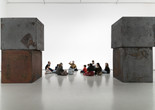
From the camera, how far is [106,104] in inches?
154

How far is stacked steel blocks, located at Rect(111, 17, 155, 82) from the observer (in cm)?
718

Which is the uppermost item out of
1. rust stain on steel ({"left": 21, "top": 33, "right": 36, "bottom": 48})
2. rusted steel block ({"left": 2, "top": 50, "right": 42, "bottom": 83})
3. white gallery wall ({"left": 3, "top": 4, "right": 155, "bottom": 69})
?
white gallery wall ({"left": 3, "top": 4, "right": 155, "bottom": 69})

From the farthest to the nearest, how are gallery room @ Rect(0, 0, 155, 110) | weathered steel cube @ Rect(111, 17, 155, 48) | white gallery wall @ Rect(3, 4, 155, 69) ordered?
white gallery wall @ Rect(3, 4, 155, 69)
weathered steel cube @ Rect(111, 17, 155, 48)
gallery room @ Rect(0, 0, 155, 110)

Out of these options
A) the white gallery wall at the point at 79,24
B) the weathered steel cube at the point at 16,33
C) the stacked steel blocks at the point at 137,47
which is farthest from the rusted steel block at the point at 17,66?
the white gallery wall at the point at 79,24

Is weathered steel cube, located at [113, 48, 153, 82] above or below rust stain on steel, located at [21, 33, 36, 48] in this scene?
below

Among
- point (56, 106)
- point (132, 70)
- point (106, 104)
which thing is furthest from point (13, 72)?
point (132, 70)

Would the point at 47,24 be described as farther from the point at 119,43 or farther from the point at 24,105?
the point at 24,105

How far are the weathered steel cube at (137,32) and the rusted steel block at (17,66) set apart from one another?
407 centimetres

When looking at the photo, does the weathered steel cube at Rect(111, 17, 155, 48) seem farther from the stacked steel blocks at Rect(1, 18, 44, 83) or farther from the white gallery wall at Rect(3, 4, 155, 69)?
the white gallery wall at Rect(3, 4, 155, 69)

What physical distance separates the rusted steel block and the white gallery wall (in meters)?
7.54

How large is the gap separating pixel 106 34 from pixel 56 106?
11.8m

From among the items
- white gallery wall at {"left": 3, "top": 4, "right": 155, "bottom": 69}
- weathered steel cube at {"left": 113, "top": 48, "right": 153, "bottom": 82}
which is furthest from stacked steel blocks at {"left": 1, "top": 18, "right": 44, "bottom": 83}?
white gallery wall at {"left": 3, "top": 4, "right": 155, "bottom": 69}

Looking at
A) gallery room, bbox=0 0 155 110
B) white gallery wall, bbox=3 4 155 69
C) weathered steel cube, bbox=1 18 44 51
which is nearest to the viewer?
gallery room, bbox=0 0 155 110

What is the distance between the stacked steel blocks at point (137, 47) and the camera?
23.6ft
